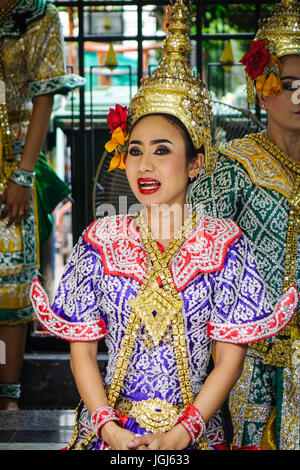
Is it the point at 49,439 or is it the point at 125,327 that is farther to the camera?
the point at 49,439

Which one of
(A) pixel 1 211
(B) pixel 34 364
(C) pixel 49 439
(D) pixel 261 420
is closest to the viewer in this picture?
(D) pixel 261 420

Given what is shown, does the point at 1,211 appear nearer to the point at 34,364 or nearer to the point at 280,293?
the point at 34,364

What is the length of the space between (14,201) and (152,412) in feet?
5.81

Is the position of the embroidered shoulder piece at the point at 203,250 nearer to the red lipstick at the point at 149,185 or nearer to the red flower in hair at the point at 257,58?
the red lipstick at the point at 149,185

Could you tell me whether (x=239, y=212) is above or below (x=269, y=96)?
below

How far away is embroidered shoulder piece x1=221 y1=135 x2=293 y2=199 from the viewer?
2820mm

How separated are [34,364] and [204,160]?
7.81 ft

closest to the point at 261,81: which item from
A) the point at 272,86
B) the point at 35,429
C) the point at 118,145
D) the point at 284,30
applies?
the point at 272,86

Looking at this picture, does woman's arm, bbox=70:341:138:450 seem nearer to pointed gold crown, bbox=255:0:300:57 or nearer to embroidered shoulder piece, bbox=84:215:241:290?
embroidered shoulder piece, bbox=84:215:241:290

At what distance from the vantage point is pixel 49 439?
3.30 meters

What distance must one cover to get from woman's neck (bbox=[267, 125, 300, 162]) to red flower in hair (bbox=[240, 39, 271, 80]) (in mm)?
235
